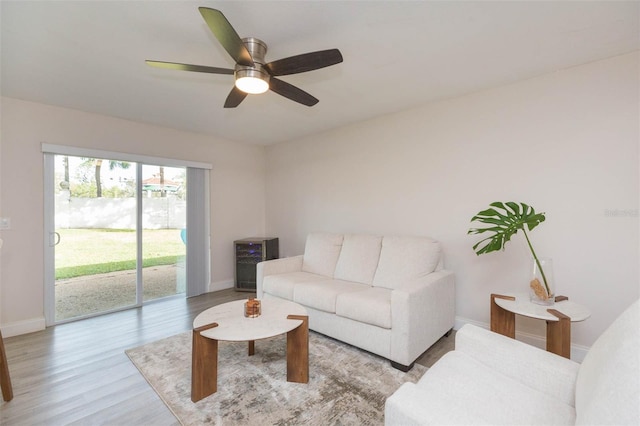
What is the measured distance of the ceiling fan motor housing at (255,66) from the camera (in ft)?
5.89

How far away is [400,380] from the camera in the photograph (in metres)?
2.01

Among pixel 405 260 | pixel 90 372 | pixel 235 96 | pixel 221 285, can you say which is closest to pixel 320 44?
pixel 235 96

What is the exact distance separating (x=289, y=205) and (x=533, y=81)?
11.4 feet

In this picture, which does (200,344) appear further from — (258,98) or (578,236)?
(578,236)

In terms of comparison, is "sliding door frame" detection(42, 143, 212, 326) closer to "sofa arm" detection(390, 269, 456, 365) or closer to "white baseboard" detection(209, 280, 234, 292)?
"white baseboard" detection(209, 280, 234, 292)

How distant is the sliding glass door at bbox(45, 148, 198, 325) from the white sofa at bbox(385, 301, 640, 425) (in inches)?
151

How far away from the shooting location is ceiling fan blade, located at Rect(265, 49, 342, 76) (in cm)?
161

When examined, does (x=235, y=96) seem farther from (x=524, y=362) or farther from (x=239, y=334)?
(x=524, y=362)

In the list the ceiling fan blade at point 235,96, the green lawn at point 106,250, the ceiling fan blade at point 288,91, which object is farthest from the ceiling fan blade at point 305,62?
the green lawn at point 106,250

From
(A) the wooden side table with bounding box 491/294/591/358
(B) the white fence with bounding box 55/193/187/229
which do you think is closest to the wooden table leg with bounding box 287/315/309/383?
(A) the wooden side table with bounding box 491/294/591/358

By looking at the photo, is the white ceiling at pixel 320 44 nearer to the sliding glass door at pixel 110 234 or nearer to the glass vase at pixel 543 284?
the sliding glass door at pixel 110 234

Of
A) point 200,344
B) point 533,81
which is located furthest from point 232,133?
point 533,81

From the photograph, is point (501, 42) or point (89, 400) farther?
point (501, 42)

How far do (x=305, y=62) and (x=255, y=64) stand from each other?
1.14 ft
